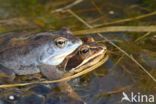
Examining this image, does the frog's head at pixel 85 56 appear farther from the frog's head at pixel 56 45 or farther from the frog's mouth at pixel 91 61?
the frog's head at pixel 56 45

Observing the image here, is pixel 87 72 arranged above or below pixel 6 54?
below

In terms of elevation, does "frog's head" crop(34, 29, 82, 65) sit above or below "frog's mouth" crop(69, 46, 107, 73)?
above

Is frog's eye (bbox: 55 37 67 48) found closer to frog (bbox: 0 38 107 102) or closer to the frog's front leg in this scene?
frog (bbox: 0 38 107 102)

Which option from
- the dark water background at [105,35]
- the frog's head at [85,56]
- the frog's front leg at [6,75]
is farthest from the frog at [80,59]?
the frog's front leg at [6,75]

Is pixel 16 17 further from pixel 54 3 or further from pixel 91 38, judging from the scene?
pixel 91 38

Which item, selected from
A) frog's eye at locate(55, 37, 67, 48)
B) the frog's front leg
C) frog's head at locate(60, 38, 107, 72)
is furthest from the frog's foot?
the frog's front leg

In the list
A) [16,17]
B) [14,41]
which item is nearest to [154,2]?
[16,17]

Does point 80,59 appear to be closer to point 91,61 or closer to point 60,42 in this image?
point 91,61
